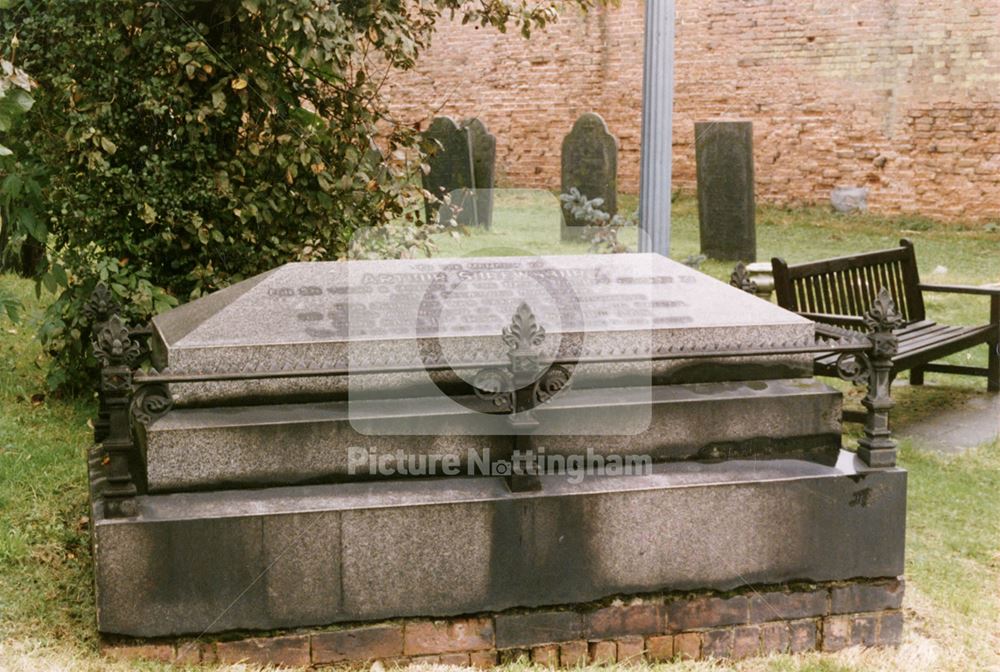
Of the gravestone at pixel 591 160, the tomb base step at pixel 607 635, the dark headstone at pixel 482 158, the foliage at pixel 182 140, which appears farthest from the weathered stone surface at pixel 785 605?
the dark headstone at pixel 482 158

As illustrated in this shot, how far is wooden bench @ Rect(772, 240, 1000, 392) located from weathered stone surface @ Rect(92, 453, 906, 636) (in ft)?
6.11

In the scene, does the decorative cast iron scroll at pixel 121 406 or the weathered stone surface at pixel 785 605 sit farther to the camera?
the weathered stone surface at pixel 785 605

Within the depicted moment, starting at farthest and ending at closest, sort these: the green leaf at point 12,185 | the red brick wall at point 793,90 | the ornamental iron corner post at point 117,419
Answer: the red brick wall at point 793,90 → the green leaf at point 12,185 → the ornamental iron corner post at point 117,419

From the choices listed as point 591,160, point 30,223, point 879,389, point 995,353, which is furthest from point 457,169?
point 879,389

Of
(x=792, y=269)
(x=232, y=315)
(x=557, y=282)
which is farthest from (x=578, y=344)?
(x=792, y=269)

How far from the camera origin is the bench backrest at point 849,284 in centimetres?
660

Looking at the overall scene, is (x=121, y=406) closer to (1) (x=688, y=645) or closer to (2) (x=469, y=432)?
(2) (x=469, y=432)

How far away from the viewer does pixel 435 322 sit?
13.6 ft

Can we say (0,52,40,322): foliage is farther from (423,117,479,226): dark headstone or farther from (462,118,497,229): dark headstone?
(462,118,497,229): dark headstone

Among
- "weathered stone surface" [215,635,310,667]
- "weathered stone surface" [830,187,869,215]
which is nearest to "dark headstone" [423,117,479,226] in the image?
"weathered stone surface" [830,187,869,215]

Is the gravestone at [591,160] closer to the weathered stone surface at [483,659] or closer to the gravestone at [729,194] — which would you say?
the gravestone at [729,194]

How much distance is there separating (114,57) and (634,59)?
12.9 metres

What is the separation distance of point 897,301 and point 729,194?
15.3ft

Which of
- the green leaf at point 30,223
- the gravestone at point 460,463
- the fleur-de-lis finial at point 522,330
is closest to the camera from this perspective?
the gravestone at point 460,463
